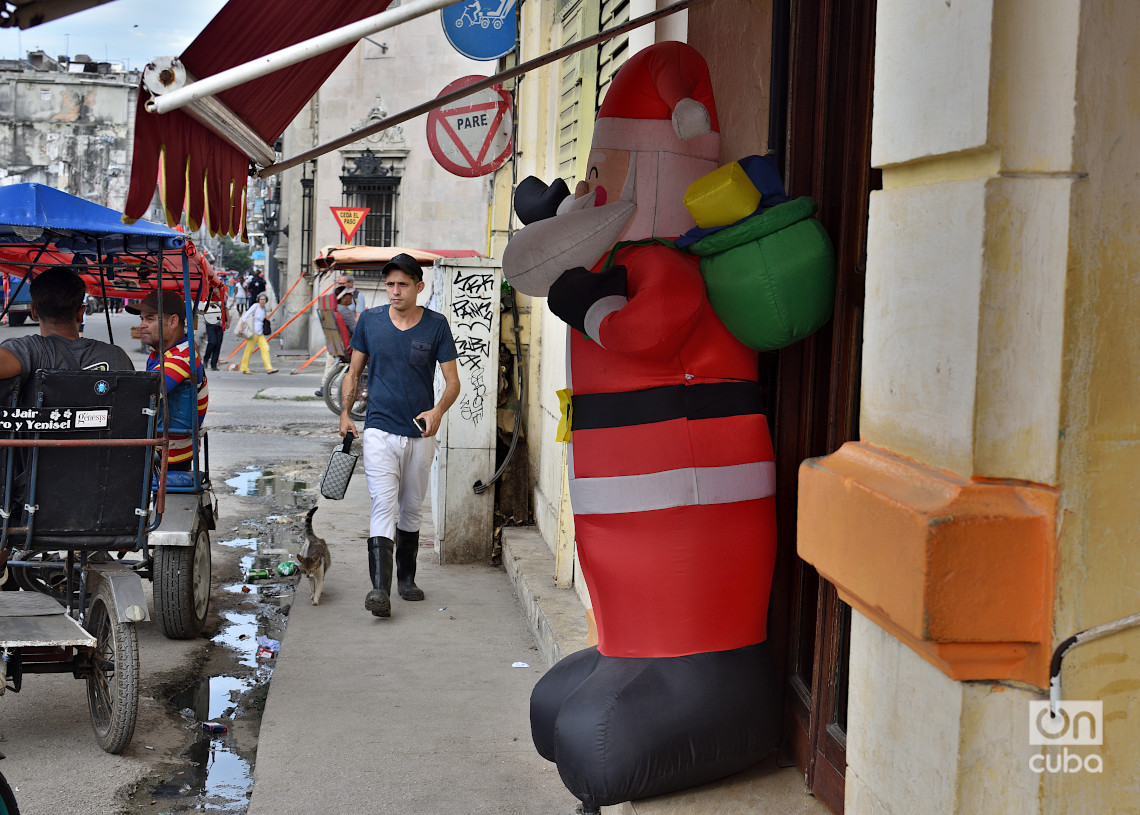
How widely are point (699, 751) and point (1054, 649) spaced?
144cm

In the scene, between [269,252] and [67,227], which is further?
[269,252]

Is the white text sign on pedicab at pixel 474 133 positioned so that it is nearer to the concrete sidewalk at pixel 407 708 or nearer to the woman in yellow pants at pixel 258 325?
the concrete sidewalk at pixel 407 708

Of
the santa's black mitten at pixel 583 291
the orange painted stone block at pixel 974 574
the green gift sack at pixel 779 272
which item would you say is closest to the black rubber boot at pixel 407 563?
the santa's black mitten at pixel 583 291

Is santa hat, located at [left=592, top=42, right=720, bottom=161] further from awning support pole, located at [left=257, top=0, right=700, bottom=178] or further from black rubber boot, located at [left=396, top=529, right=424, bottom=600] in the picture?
black rubber boot, located at [left=396, top=529, right=424, bottom=600]

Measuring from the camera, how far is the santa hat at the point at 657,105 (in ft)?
10.9

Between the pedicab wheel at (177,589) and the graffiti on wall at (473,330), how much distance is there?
2140mm

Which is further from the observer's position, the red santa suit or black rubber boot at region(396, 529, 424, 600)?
black rubber boot at region(396, 529, 424, 600)

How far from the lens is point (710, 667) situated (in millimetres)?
3145

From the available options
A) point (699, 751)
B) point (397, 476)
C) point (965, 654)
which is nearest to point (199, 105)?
point (699, 751)

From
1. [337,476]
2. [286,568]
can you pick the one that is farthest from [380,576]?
[286,568]

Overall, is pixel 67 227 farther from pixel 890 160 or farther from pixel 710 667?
pixel 890 160

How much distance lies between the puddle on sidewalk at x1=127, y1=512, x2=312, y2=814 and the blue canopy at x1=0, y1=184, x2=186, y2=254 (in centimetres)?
211

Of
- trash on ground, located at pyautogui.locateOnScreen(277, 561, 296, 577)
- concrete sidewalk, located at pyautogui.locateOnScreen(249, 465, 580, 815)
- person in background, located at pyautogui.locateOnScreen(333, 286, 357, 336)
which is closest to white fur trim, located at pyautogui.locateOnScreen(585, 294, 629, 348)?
concrete sidewalk, located at pyautogui.locateOnScreen(249, 465, 580, 815)

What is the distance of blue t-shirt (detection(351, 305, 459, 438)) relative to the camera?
251 inches
